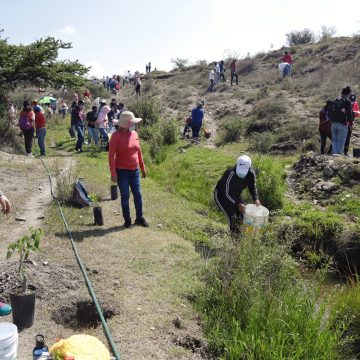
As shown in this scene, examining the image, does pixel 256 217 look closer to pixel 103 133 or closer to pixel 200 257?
pixel 200 257

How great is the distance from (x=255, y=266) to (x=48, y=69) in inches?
570

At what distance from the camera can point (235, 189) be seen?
6938 mm

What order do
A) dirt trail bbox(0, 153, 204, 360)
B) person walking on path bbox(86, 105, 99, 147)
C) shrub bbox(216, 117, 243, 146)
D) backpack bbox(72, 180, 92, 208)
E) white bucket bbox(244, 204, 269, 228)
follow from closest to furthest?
dirt trail bbox(0, 153, 204, 360) < white bucket bbox(244, 204, 269, 228) < backpack bbox(72, 180, 92, 208) < person walking on path bbox(86, 105, 99, 147) < shrub bbox(216, 117, 243, 146)

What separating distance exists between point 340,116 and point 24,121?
932 centimetres

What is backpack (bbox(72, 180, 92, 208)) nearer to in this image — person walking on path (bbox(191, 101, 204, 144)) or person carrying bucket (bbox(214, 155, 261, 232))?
person carrying bucket (bbox(214, 155, 261, 232))

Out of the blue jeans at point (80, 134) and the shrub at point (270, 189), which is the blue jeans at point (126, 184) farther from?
the blue jeans at point (80, 134)

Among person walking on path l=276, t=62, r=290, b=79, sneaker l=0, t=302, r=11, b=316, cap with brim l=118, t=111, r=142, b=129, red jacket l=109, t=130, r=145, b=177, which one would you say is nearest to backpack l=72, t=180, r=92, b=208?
red jacket l=109, t=130, r=145, b=177

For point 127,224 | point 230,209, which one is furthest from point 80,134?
point 230,209

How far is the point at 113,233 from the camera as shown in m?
7.25

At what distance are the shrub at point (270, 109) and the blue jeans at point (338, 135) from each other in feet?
20.6

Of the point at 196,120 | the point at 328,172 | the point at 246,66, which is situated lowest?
the point at 328,172

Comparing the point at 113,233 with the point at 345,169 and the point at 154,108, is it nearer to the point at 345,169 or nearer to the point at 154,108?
the point at 345,169

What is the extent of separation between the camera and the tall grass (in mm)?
4348

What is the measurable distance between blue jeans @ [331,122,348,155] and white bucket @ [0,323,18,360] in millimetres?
10352
